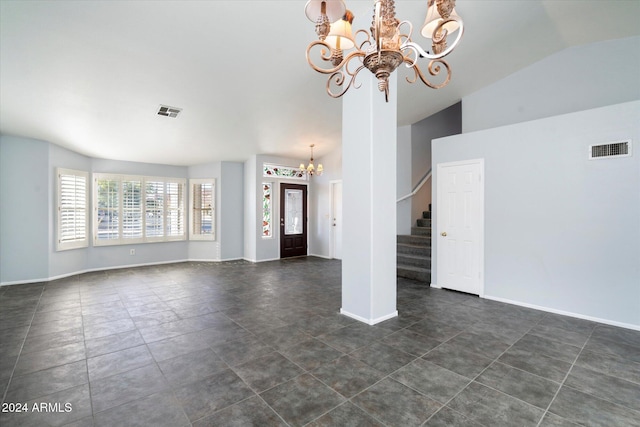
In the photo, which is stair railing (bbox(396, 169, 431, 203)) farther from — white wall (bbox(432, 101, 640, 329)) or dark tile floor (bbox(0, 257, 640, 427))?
dark tile floor (bbox(0, 257, 640, 427))

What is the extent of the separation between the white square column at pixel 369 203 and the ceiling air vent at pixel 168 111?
2.92m

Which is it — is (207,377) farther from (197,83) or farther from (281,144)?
(281,144)

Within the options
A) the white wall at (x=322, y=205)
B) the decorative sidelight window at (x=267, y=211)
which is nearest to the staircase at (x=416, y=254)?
the white wall at (x=322, y=205)

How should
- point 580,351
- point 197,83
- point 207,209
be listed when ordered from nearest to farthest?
point 580,351 → point 197,83 → point 207,209

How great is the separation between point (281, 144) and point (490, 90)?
4471 millimetres

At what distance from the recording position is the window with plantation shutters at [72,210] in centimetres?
581

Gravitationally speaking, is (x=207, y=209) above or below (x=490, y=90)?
below

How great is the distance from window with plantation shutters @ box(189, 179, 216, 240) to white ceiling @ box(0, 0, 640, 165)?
1960 mm

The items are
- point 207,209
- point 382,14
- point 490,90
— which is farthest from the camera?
point 207,209

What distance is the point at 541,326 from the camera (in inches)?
136

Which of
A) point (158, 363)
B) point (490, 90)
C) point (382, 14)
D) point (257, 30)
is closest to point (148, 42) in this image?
point (257, 30)

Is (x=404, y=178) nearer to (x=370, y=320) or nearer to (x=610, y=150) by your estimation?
(x=610, y=150)

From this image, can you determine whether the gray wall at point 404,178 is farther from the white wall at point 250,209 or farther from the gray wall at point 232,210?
the gray wall at point 232,210

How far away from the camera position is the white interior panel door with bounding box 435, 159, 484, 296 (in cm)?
465
